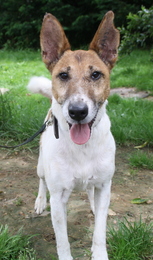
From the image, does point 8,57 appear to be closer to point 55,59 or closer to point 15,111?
point 15,111

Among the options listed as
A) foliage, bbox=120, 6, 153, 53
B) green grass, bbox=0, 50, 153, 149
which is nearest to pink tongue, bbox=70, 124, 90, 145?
foliage, bbox=120, 6, 153, 53

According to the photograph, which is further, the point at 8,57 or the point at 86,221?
the point at 8,57

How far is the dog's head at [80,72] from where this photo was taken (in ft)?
6.83

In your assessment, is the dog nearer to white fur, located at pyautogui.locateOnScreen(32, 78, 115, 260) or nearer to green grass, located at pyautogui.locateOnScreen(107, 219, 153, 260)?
white fur, located at pyautogui.locateOnScreen(32, 78, 115, 260)

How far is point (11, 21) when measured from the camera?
17156 mm

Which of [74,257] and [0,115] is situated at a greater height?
[0,115]

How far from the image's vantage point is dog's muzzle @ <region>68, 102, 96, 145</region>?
201 centimetres

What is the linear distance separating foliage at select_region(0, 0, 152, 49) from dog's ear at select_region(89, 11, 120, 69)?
12.3 m

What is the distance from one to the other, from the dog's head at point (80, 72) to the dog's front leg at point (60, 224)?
0.52m

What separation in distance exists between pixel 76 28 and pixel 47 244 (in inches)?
562

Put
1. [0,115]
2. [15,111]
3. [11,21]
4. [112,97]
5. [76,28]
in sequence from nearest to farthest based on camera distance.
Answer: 1. [0,115]
2. [15,111]
3. [112,97]
4. [76,28]
5. [11,21]

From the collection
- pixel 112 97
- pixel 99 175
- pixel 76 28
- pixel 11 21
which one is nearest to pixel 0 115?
pixel 112 97

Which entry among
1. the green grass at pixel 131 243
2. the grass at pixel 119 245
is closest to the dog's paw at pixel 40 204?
the grass at pixel 119 245

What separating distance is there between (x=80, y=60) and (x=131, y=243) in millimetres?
1509
